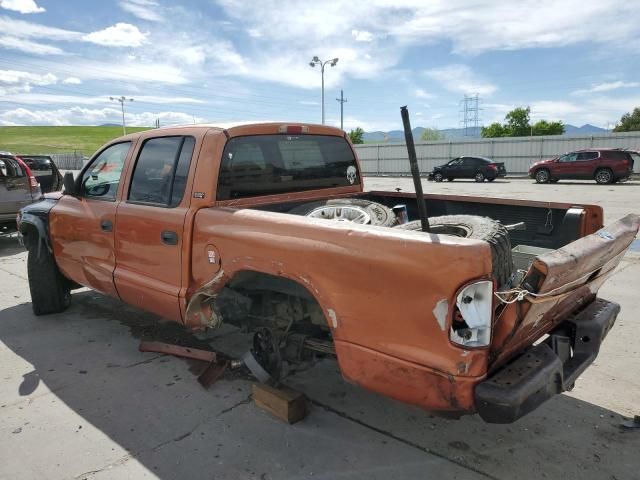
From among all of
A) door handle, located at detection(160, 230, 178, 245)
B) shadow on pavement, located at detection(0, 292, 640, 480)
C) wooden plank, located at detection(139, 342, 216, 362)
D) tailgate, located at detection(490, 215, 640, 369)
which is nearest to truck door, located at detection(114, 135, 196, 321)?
door handle, located at detection(160, 230, 178, 245)

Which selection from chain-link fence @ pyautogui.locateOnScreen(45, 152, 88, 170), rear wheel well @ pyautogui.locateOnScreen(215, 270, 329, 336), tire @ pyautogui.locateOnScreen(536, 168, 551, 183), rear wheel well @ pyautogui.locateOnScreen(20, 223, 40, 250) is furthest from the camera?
chain-link fence @ pyautogui.locateOnScreen(45, 152, 88, 170)

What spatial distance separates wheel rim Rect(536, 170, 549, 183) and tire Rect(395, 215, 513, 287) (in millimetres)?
23066

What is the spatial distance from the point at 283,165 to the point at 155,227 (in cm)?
107

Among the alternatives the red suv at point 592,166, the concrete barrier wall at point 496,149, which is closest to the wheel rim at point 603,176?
the red suv at point 592,166

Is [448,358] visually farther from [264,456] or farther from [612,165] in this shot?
[612,165]

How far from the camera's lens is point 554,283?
213 centimetres

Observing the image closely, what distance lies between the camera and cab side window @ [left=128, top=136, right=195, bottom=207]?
134 inches

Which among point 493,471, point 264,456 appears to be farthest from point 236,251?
point 493,471

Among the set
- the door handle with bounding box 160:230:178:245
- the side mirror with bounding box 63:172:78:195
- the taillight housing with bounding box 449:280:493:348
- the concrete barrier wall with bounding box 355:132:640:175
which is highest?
the concrete barrier wall with bounding box 355:132:640:175

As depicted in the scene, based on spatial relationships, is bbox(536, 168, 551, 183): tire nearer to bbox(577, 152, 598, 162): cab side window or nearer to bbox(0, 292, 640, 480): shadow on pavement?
bbox(577, 152, 598, 162): cab side window

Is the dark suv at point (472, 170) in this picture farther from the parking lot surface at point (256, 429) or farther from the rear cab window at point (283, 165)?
the rear cab window at point (283, 165)

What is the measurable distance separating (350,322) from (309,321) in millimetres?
804

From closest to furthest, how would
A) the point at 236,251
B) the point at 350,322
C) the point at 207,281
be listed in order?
the point at 350,322 → the point at 236,251 → the point at 207,281

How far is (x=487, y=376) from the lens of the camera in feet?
7.14
